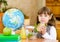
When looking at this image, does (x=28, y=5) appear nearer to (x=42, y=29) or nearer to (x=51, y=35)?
(x=51, y=35)

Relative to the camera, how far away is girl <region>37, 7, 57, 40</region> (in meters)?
2.26

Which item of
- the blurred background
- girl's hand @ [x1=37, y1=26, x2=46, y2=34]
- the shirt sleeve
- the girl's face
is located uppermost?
the blurred background

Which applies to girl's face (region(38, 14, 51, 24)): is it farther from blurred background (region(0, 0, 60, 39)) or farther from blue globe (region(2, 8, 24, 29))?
blurred background (region(0, 0, 60, 39))

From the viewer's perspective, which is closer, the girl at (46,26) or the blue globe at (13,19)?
the blue globe at (13,19)

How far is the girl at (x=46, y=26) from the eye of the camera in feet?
7.42

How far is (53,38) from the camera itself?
2309 millimetres

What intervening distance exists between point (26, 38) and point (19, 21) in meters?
0.20

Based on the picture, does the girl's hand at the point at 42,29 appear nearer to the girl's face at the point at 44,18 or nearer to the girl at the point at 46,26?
the girl at the point at 46,26

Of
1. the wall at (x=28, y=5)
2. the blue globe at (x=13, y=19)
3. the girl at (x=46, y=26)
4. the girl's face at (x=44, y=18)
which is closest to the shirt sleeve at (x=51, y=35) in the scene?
the girl at (x=46, y=26)

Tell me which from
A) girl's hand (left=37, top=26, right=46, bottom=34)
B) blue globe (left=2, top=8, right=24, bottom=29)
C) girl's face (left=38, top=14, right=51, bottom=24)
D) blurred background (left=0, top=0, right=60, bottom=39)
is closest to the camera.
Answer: blue globe (left=2, top=8, right=24, bottom=29)

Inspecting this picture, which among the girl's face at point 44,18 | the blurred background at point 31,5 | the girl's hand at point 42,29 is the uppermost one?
the blurred background at point 31,5

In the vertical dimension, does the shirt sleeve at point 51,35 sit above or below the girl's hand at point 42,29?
below

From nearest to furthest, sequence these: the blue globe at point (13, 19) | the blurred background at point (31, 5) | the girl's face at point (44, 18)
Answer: the blue globe at point (13, 19) < the girl's face at point (44, 18) < the blurred background at point (31, 5)

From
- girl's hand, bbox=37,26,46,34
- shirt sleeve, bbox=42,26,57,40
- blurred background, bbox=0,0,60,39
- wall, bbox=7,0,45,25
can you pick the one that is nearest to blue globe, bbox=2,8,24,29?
girl's hand, bbox=37,26,46,34
